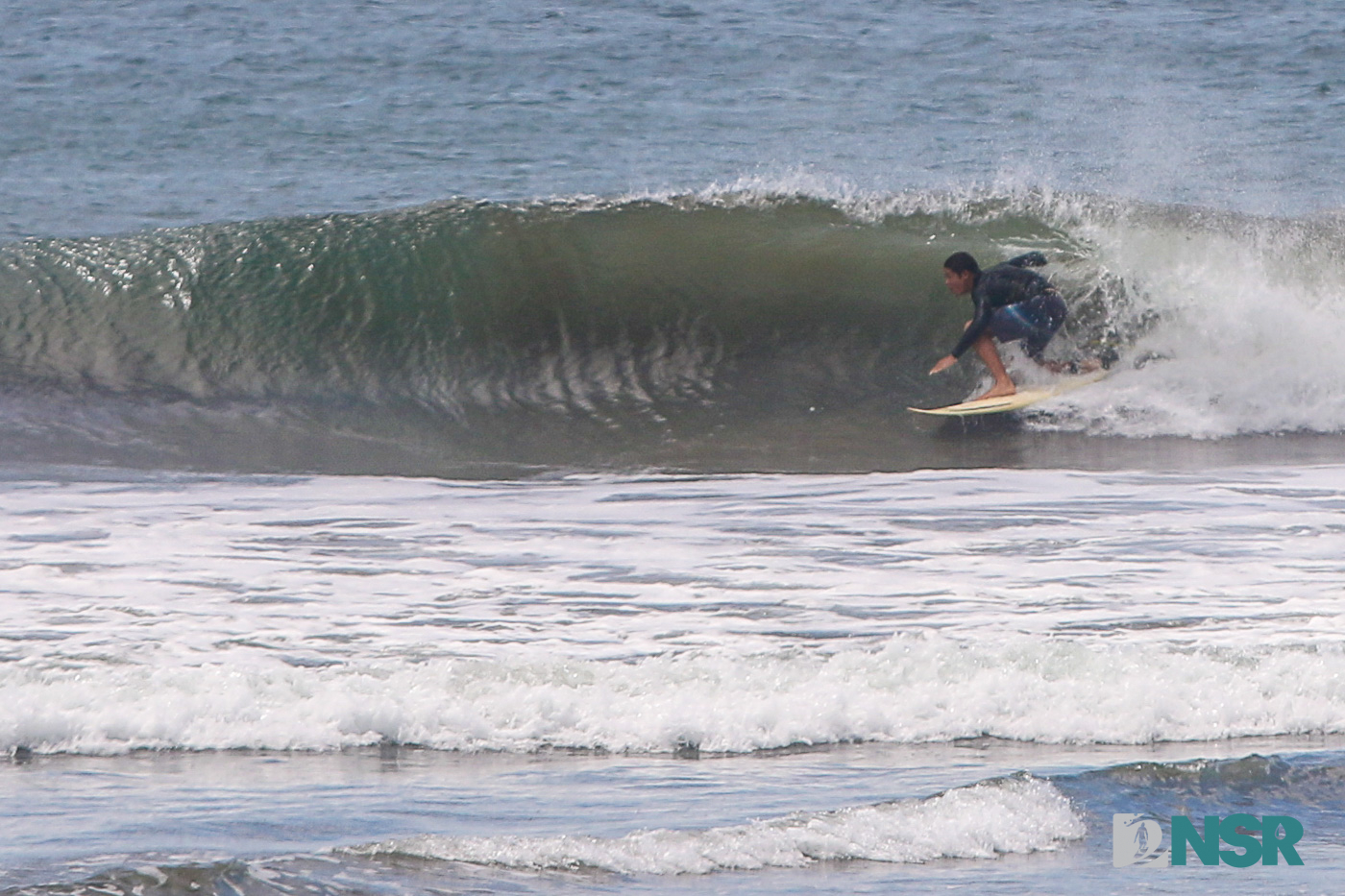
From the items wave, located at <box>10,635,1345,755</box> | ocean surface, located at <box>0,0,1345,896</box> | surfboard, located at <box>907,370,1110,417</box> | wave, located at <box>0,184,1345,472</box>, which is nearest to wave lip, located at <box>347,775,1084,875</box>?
ocean surface, located at <box>0,0,1345,896</box>

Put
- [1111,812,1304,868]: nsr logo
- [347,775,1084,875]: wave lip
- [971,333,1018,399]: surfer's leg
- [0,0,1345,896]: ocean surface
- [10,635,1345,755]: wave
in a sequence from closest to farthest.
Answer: [347,775,1084,875]: wave lip, [1111,812,1304,868]: nsr logo, [0,0,1345,896]: ocean surface, [10,635,1345,755]: wave, [971,333,1018,399]: surfer's leg

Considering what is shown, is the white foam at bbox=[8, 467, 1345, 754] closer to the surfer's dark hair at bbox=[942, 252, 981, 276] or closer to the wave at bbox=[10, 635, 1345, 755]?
the wave at bbox=[10, 635, 1345, 755]

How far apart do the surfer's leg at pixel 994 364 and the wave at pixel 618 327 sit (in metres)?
0.24

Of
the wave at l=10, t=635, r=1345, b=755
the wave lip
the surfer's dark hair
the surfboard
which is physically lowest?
the wave lip

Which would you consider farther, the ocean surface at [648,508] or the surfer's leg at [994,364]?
the surfer's leg at [994,364]

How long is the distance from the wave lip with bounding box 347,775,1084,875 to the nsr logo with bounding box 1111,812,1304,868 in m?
0.12

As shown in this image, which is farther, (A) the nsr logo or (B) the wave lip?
(A) the nsr logo

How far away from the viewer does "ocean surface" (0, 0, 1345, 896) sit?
3943mm

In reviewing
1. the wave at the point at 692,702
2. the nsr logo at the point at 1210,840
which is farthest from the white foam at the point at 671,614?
the nsr logo at the point at 1210,840

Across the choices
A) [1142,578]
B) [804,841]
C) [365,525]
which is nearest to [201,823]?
[804,841]

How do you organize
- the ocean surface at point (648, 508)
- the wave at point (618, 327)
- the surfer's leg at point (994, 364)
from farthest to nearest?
the wave at point (618, 327) → the surfer's leg at point (994, 364) → the ocean surface at point (648, 508)

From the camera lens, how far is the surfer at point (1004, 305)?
9258mm

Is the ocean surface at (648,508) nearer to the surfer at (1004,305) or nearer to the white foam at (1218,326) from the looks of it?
the white foam at (1218,326)

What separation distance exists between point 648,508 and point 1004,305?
3146mm
